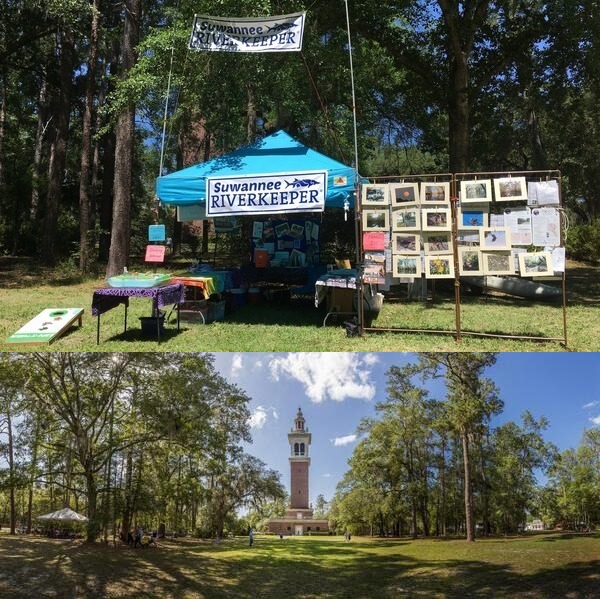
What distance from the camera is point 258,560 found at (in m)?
3.44

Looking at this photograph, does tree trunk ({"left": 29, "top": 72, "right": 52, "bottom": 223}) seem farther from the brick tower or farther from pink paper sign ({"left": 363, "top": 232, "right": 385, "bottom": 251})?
the brick tower

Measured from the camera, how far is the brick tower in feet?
11.3

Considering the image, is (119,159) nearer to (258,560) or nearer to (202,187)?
(202,187)

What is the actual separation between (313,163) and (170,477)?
13.0ft

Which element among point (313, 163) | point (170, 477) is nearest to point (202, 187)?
point (313, 163)

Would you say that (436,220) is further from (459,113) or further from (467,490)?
(459,113)

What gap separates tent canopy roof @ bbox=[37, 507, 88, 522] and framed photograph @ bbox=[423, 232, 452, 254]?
3.66 meters

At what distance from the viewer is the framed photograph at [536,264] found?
5.27 m

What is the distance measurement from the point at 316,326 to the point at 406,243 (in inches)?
64.2

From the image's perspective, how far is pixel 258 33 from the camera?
659 centimetres

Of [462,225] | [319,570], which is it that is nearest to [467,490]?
[319,570]

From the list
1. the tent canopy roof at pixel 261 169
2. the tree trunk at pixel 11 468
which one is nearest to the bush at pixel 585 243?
the tent canopy roof at pixel 261 169

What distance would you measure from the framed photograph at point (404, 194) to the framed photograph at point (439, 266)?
1.84ft

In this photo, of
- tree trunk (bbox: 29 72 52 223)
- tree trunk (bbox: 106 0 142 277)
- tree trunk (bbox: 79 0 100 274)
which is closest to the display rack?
→ tree trunk (bbox: 106 0 142 277)
